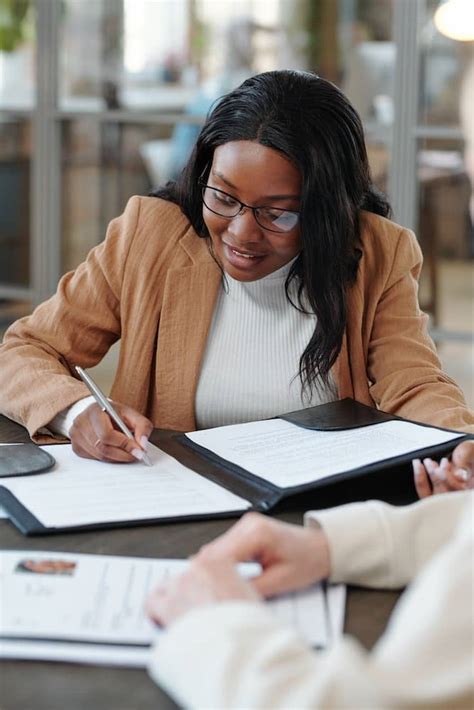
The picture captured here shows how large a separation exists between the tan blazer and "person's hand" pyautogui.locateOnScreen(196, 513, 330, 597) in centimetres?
75

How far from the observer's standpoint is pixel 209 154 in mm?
1800

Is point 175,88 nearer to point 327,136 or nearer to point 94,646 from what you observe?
point 327,136

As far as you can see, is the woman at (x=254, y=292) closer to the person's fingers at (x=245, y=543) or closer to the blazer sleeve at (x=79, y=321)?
the blazer sleeve at (x=79, y=321)

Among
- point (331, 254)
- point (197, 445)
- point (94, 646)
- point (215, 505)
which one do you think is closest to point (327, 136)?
point (331, 254)

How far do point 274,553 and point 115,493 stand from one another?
1.08 feet

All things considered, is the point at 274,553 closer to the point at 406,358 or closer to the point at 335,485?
the point at 335,485

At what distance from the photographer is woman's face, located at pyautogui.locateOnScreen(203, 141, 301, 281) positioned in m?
1.65

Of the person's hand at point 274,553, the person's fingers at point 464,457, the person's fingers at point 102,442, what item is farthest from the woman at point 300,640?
the person's fingers at point 102,442

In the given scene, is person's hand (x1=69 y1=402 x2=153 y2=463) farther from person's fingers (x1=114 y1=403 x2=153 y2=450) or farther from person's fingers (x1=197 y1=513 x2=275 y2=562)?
person's fingers (x1=197 y1=513 x2=275 y2=562)

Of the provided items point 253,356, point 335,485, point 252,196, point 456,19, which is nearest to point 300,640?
point 335,485

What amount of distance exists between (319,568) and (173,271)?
891 mm

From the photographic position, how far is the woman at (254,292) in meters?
1.68

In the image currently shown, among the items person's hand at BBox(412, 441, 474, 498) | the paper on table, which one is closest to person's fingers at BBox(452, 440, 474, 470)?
person's hand at BBox(412, 441, 474, 498)

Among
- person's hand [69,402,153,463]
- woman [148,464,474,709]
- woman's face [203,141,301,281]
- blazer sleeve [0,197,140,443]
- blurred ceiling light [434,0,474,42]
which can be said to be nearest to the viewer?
woman [148,464,474,709]
